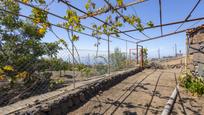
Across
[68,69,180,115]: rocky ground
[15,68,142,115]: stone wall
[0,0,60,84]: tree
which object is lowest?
[68,69,180,115]: rocky ground

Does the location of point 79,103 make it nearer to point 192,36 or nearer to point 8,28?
point 8,28

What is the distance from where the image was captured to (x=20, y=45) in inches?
349

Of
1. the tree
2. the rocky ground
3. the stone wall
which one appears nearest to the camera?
the stone wall

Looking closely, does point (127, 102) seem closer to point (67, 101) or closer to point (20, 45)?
point (67, 101)

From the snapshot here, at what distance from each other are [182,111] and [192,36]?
7.12 meters

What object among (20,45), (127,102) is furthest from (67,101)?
(20,45)

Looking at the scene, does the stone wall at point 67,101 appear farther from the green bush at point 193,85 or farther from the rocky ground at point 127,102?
the green bush at point 193,85

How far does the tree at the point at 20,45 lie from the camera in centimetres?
800

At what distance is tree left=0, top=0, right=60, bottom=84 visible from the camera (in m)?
8.00

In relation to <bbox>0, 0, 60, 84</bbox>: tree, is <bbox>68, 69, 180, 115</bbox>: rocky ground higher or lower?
lower

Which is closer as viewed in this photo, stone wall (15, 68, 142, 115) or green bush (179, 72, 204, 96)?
stone wall (15, 68, 142, 115)

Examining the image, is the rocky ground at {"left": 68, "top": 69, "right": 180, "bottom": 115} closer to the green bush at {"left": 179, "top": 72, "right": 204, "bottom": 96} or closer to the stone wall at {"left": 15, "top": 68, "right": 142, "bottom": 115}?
the stone wall at {"left": 15, "top": 68, "right": 142, "bottom": 115}

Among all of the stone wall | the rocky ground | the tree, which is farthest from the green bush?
the tree

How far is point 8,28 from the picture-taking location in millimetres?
8594
